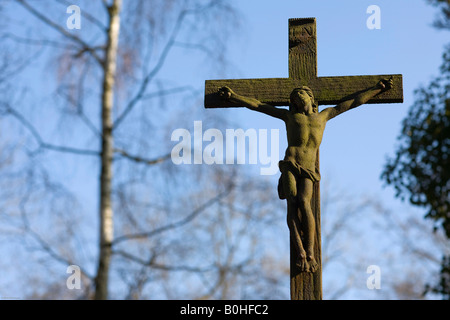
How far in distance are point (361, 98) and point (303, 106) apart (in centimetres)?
46

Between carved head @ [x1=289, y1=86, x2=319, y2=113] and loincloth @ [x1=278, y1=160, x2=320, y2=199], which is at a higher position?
carved head @ [x1=289, y1=86, x2=319, y2=113]

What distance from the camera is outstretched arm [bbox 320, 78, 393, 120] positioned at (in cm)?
515

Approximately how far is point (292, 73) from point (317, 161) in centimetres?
77

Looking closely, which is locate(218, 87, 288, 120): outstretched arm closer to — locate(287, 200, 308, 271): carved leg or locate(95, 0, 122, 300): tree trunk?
locate(287, 200, 308, 271): carved leg

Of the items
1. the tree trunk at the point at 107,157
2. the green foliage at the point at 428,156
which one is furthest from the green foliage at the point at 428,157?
the tree trunk at the point at 107,157

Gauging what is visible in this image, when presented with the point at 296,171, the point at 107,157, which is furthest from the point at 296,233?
the point at 107,157

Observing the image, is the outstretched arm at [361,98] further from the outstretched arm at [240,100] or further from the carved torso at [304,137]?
the outstretched arm at [240,100]

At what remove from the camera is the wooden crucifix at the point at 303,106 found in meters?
4.73

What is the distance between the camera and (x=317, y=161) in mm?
4938

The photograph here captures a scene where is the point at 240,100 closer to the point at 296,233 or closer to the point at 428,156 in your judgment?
the point at 296,233

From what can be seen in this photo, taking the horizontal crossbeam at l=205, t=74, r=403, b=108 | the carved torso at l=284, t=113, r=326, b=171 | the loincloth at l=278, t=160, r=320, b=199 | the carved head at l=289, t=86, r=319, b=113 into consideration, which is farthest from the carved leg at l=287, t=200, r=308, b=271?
the horizontal crossbeam at l=205, t=74, r=403, b=108

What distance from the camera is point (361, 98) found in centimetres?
521
